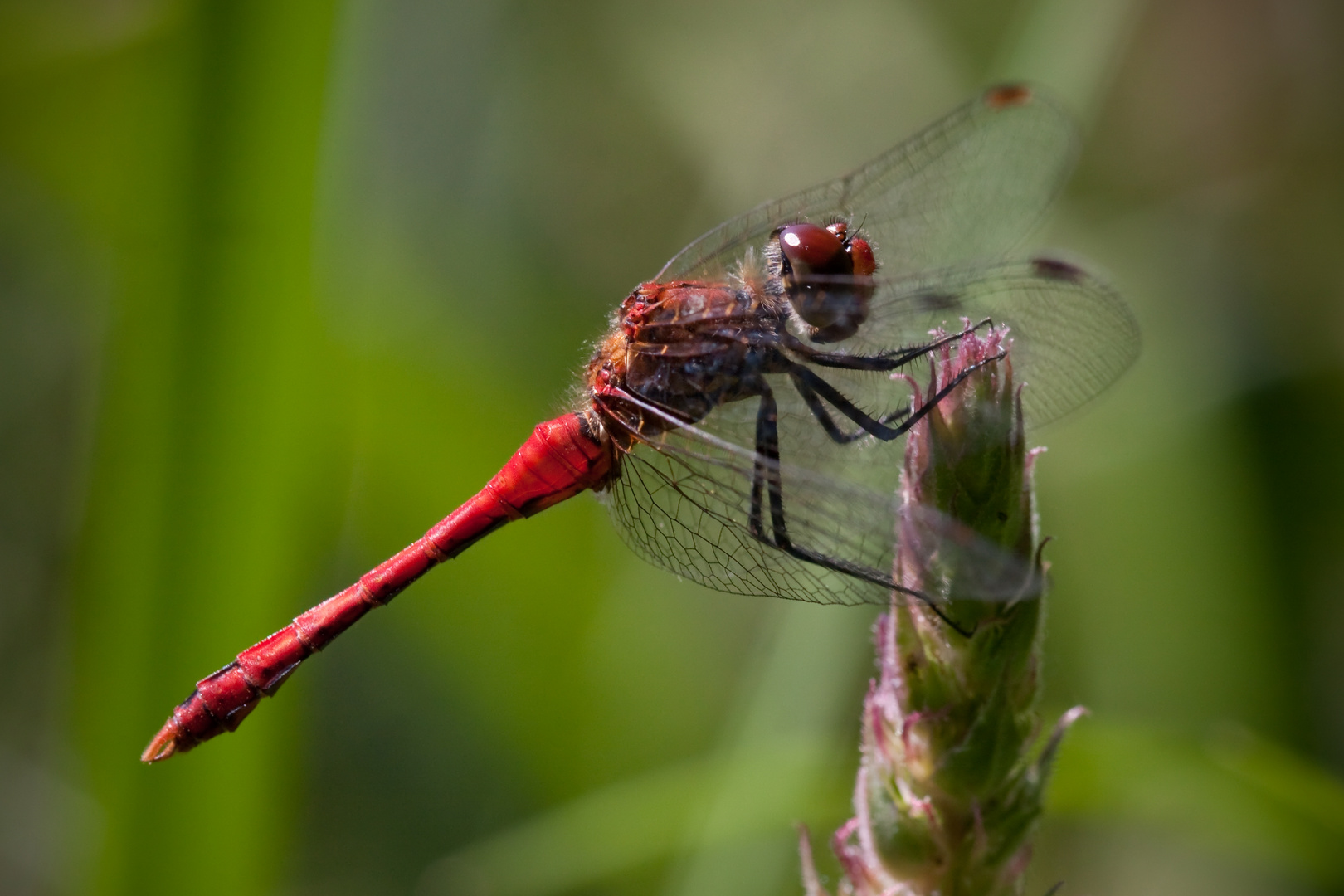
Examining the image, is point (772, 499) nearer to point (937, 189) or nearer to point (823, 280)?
point (823, 280)

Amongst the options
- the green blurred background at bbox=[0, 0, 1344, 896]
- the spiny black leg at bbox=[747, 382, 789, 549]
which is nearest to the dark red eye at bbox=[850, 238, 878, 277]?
the spiny black leg at bbox=[747, 382, 789, 549]

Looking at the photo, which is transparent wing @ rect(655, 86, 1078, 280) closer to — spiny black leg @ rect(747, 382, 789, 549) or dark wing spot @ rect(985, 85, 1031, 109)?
dark wing spot @ rect(985, 85, 1031, 109)

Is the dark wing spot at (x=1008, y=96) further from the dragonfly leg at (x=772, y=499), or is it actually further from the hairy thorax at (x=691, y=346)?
the dragonfly leg at (x=772, y=499)

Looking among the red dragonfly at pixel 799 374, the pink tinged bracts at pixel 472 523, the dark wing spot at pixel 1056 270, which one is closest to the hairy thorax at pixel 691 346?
the red dragonfly at pixel 799 374

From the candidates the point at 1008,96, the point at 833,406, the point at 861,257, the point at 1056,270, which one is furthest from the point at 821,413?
the point at 1008,96

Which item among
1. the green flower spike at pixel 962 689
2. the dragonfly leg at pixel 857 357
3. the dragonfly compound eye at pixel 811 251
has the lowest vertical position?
the green flower spike at pixel 962 689

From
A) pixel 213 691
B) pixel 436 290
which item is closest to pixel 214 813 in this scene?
pixel 213 691

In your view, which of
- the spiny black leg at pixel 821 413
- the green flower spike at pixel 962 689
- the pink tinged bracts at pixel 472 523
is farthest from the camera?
the pink tinged bracts at pixel 472 523
